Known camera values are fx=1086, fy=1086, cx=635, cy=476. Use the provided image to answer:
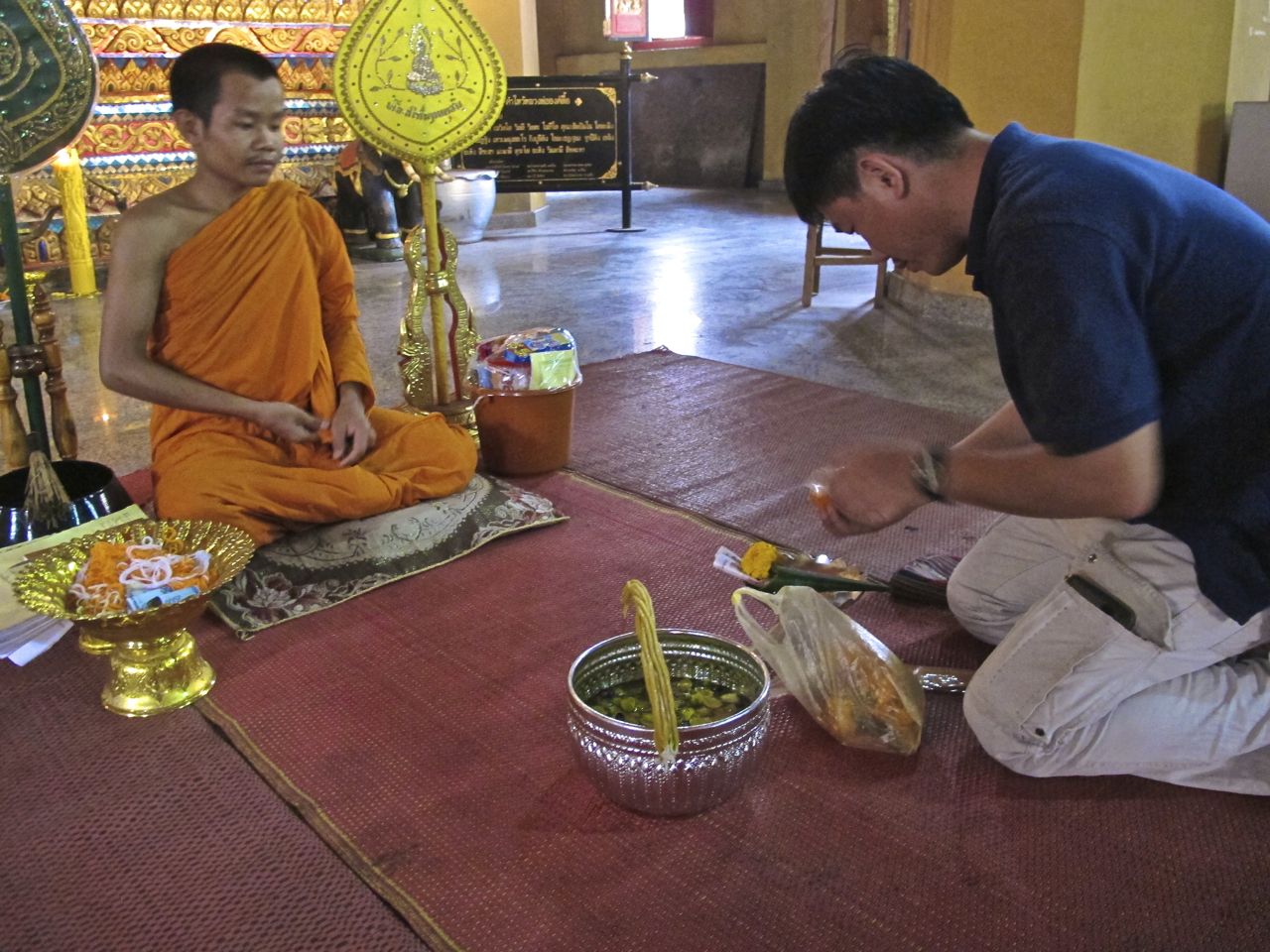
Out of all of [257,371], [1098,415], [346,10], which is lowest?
[257,371]

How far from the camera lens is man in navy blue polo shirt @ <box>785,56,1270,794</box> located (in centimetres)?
128

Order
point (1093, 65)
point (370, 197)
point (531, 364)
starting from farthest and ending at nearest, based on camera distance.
→ point (370, 197) < point (1093, 65) < point (531, 364)

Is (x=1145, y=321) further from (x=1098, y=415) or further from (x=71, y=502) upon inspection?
(x=71, y=502)

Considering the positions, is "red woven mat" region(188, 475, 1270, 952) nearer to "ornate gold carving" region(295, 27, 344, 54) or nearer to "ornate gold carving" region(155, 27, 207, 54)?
"ornate gold carving" region(155, 27, 207, 54)

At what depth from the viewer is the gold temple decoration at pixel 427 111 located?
2.80 meters

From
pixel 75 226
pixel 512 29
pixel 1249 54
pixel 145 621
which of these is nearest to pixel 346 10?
pixel 512 29

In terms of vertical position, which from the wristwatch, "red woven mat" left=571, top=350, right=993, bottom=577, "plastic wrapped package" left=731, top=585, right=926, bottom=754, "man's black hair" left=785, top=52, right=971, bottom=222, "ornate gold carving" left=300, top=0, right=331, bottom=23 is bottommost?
"red woven mat" left=571, top=350, right=993, bottom=577

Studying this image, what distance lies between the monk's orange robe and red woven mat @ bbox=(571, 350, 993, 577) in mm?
761

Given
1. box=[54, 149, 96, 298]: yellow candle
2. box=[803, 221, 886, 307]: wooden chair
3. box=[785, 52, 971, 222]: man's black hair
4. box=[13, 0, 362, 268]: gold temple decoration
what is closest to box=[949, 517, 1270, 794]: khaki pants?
box=[785, 52, 971, 222]: man's black hair

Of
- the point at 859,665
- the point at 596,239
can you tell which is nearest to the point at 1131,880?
the point at 859,665

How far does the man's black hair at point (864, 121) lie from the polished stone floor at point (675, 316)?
233 cm

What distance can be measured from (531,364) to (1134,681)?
5.78 ft

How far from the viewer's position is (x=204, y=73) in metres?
2.23

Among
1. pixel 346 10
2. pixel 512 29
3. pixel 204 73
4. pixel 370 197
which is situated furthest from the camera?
pixel 512 29
